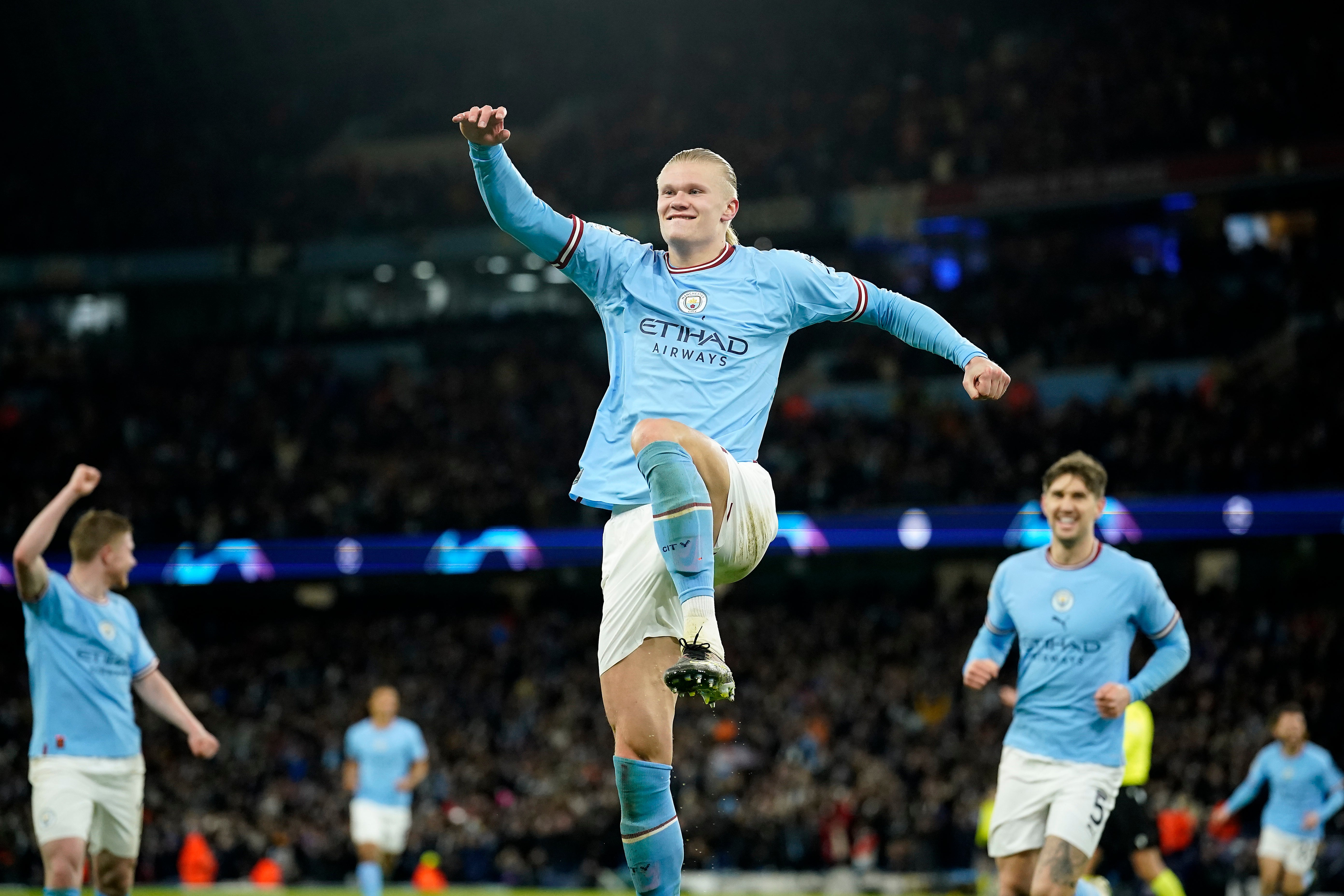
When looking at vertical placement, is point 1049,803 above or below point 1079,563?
below

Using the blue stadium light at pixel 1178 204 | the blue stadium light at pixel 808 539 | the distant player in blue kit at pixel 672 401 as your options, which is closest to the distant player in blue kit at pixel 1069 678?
the distant player in blue kit at pixel 672 401

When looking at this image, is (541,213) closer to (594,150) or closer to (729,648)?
(729,648)

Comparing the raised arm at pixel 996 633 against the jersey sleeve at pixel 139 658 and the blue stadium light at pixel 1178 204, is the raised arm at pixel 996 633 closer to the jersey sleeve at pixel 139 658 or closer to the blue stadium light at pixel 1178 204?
the jersey sleeve at pixel 139 658

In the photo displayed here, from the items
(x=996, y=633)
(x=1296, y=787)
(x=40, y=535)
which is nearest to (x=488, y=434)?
(x=1296, y=787)

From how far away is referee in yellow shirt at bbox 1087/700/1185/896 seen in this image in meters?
9.21

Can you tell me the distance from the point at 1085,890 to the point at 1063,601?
151 centimetres

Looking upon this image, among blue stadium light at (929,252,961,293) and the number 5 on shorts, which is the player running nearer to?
the number 5 on shorts

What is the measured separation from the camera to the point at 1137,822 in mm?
9289

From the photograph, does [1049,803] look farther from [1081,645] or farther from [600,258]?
[600,258]

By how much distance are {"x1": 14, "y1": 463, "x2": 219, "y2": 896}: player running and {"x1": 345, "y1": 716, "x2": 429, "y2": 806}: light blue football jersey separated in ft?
22.6

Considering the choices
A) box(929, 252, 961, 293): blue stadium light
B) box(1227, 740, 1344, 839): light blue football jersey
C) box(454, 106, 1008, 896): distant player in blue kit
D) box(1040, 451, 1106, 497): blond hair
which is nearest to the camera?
box(454, 106, 1008, 896): distant player in blue kit

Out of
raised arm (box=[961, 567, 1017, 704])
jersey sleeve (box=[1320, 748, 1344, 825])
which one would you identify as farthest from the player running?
jersey sleeve (box=[1320, 748, 1344, 825])

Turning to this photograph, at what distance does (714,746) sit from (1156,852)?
12405 millimetres

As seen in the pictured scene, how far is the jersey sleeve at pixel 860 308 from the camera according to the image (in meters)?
5.46
